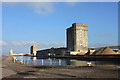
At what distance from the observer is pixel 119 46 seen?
180 meters

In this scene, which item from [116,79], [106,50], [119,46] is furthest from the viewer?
[119,46]

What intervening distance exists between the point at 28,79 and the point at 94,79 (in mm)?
6524

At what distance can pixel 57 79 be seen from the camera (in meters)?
15.8

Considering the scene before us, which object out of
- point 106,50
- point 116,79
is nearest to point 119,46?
point 106,50

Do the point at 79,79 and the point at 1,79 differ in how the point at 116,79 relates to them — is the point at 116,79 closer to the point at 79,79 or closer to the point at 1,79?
the point at 79,79

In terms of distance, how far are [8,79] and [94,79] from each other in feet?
27.9

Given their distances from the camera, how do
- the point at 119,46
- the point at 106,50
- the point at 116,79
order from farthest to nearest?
1. the point at 119,46
2. the point at 106,50
3. the point at 116,79

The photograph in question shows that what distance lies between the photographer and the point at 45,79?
52.4 ft

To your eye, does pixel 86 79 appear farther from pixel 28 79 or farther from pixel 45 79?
pixel 28 79

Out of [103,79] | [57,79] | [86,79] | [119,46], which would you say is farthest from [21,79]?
[119,46]

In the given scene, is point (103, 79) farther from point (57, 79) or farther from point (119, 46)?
point (119, 46)

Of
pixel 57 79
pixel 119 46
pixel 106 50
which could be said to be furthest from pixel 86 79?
pixel 119 46

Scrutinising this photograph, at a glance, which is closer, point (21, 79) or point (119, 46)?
point (21, 79)

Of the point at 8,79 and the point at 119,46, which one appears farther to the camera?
the point at 119,46
